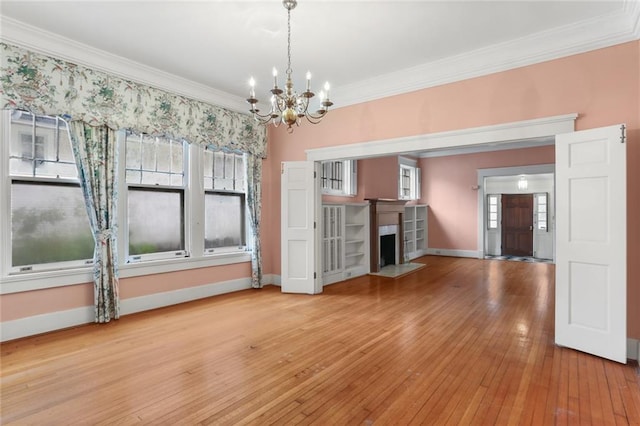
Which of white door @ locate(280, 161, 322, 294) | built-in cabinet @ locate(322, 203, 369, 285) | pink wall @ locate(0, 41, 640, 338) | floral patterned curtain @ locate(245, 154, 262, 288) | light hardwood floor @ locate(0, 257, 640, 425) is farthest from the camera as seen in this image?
built-in cabinet @ locate(322, 203, 369, 285)

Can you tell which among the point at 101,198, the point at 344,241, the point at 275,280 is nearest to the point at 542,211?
the point at 344,241

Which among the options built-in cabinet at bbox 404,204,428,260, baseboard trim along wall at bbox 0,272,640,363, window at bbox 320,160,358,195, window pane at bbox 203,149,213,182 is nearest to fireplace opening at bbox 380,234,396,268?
built-in cabinet at bbox 404,204,428,260

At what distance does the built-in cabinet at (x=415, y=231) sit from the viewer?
366 inches

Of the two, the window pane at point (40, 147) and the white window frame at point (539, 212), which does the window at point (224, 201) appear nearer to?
the window pane at point (40, 147)

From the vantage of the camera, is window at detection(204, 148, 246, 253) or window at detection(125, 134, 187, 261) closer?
window at detection(125, 134, 187, 261)

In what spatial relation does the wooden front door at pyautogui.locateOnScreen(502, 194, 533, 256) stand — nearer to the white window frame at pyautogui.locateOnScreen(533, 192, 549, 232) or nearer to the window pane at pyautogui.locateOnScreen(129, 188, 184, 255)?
the white window frame at pyautogui.locateOnScreen(533, 192, 549, 232)

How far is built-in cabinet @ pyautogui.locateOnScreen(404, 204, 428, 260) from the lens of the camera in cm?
930

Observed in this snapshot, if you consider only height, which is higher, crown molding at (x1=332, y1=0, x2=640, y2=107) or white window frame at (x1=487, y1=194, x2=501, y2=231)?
crown molding at (x1=332, y1=0, x2=640, y2=107)

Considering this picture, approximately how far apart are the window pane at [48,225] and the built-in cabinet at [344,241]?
12.0 ft

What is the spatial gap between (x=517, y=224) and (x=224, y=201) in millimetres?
8736

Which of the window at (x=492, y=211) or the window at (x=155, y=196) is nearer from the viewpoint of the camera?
the window at (x=155, y=196)

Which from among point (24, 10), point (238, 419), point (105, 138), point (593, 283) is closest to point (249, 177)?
point (105, 138)

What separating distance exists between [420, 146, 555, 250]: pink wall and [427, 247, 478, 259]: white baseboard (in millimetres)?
94

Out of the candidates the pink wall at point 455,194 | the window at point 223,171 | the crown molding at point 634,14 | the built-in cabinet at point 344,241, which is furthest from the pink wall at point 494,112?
the pink wall at point 455,194
